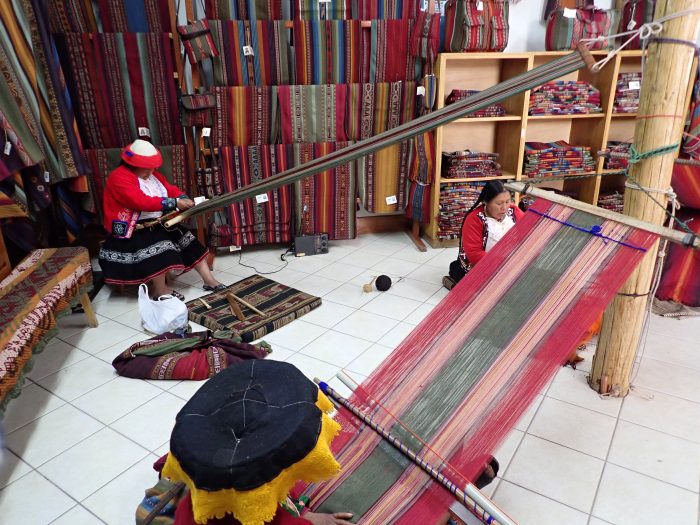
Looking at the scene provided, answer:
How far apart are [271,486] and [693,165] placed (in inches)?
119

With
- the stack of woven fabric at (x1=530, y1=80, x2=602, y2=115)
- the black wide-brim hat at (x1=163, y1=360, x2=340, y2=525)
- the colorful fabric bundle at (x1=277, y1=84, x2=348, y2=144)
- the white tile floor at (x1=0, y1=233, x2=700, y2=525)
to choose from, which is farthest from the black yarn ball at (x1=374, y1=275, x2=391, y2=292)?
the black wide-brim hat at (x1=163, y1=360, x2=340, y2=525)

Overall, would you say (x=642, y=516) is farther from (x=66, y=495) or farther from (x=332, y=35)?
(x=332, y=35)

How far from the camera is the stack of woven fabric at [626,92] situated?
13.8 ft

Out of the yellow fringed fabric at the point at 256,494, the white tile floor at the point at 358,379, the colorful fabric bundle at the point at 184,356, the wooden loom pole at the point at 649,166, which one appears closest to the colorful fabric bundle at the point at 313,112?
the white tile floor at the point at 358,379

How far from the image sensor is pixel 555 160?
13.9 feet

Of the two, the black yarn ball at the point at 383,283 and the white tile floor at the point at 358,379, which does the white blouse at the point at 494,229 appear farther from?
the black yarn ball at the point at 383,283

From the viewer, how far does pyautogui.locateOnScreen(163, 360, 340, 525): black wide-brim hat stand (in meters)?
0.85

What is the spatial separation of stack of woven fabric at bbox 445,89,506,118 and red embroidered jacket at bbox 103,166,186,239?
2251 millimetres

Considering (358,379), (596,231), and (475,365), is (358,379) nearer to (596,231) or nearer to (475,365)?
(475,365)

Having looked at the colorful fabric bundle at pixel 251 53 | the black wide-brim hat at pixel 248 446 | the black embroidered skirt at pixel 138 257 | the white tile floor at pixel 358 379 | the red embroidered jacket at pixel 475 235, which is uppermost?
the colorful fabric bundle at pixel 251 53

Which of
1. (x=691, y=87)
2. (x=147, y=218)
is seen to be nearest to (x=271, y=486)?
(x=147, y=218)

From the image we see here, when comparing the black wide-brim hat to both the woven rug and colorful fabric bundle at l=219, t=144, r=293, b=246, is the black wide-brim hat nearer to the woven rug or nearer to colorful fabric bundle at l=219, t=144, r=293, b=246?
the woven rug

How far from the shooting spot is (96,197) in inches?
149

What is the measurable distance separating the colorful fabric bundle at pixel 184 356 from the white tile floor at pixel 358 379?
0.20 feet
